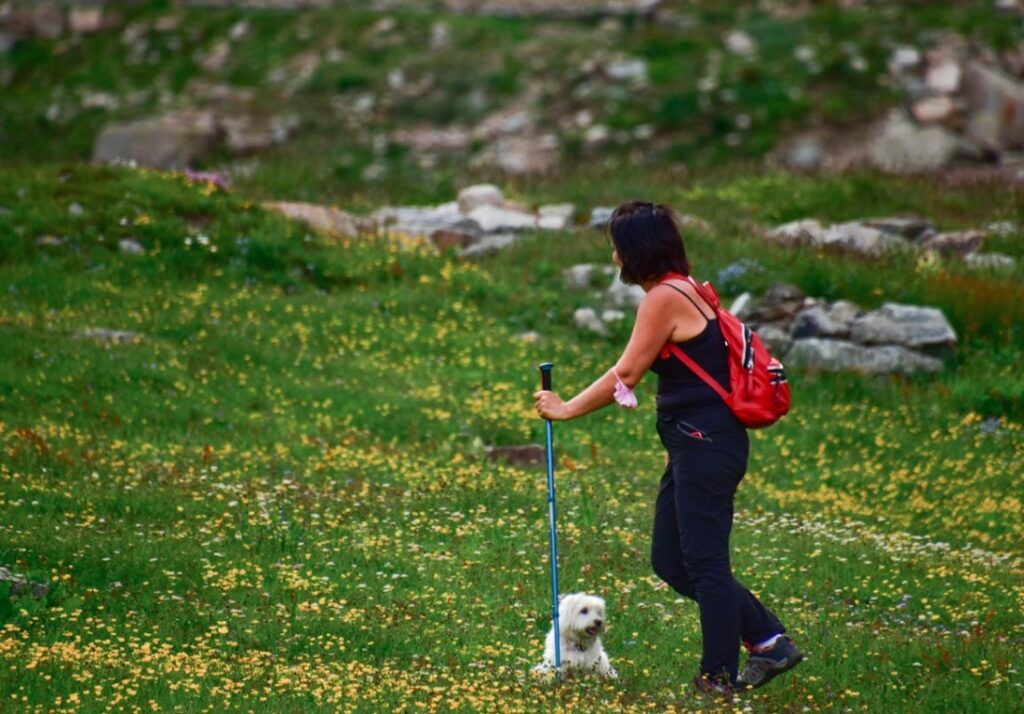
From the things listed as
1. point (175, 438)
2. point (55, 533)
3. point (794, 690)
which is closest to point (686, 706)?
point (794, 690)

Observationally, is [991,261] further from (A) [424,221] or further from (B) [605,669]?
(B) [605,669]

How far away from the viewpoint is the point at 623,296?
19.5 meters

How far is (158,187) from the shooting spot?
20.9 m

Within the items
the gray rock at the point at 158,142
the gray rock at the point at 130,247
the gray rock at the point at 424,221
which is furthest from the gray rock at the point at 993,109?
the gray rock at the point at 130,247

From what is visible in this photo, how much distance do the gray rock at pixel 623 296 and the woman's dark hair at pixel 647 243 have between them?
11.0 metres

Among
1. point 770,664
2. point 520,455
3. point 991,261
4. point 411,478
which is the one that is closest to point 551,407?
point 770,664

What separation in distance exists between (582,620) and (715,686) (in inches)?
36.9

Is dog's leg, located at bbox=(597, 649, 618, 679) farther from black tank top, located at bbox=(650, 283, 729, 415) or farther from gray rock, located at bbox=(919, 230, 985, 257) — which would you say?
gray rock, located at bbox=(919, 230, 985, 257)

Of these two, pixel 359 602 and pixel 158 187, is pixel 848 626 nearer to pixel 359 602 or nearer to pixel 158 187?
pixel 359 602

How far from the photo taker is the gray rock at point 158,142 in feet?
99.2

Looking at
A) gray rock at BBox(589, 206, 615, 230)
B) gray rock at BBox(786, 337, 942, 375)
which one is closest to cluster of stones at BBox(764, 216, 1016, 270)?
gray rock at BBox(589, 206, 615, 230)

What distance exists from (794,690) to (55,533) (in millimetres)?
5578

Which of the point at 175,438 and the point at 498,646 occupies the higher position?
the point at 498,646

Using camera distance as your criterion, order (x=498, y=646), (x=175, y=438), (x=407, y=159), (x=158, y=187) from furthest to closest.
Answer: (x=407, y=159) → (x=158, y=187) → (x=175, y=438) → (x=498, y=646)
